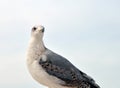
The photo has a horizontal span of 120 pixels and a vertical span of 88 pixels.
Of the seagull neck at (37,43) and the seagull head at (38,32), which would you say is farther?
the seagull neck at (37,43)

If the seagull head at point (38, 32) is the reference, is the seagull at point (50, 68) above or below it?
below

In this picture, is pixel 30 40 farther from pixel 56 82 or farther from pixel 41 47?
pixel 56 82

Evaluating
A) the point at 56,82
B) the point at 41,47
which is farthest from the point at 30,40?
the point at 56,82

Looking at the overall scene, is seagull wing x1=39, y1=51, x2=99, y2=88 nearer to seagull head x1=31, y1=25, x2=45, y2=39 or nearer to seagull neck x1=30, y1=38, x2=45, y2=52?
seagull neck x1=30, y1=38, x2=45, y2=52

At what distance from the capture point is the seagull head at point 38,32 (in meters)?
15.7

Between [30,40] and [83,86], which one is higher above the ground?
[30,40]

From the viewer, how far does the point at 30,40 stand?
1593 centimetres

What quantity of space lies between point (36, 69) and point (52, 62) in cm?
57

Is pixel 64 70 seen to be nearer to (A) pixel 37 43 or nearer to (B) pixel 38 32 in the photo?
(A) pixel 37 43

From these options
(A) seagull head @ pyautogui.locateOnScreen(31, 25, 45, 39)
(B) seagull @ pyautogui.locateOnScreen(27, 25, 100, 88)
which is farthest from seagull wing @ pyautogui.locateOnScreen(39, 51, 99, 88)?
(A) seagull head @ pyautogui.locateOnScreen(31, 25, 45, 39)

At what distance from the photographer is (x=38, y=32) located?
1573 cm

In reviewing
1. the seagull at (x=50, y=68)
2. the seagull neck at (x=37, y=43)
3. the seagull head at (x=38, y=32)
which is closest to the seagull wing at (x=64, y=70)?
the seagull at (x=50, y=68)

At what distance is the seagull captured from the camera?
617 inches

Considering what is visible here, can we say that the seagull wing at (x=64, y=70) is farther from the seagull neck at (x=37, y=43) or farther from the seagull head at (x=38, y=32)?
the seagull head at (x=38, y=32)
